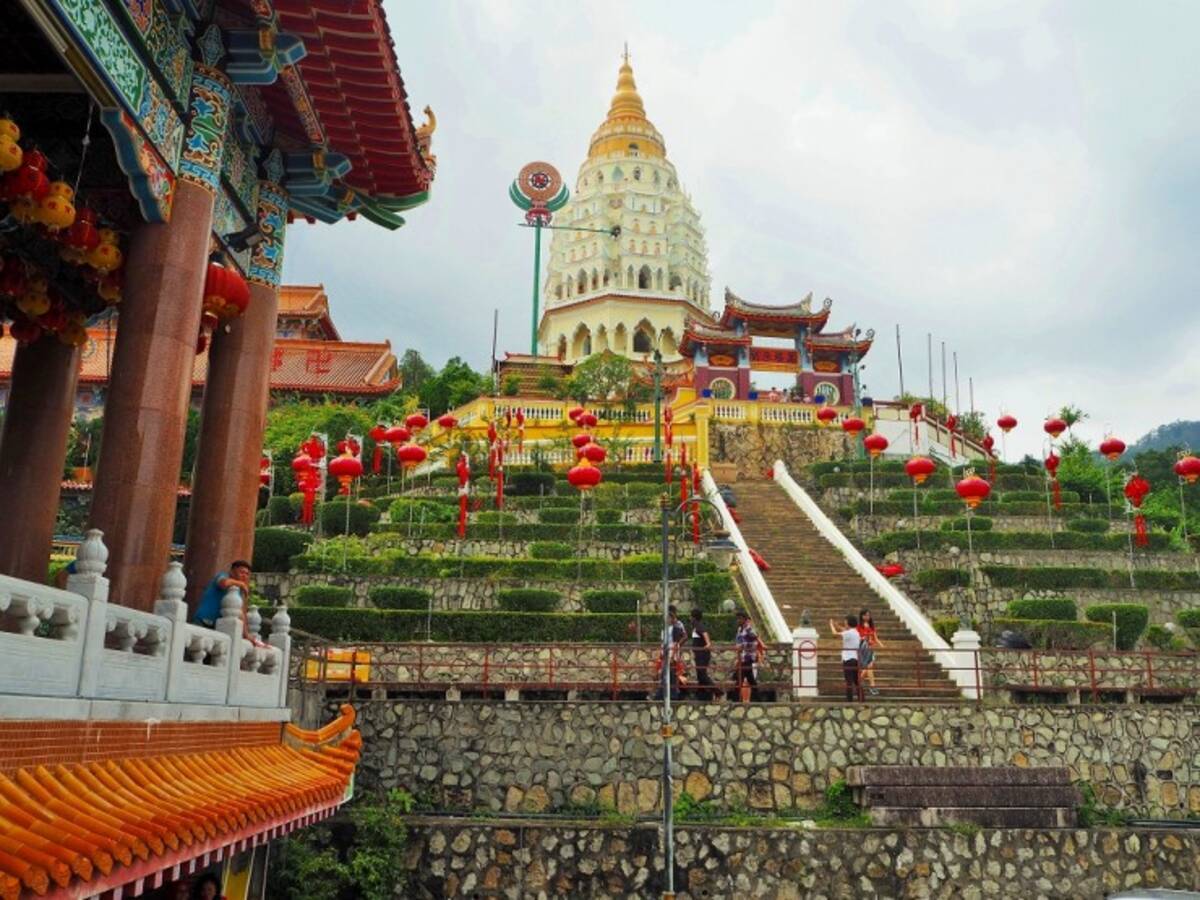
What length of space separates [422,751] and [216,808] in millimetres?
9994

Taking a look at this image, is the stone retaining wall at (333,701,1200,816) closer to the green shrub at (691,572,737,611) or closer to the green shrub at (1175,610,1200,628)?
the green shrub at (691,572,737,611)

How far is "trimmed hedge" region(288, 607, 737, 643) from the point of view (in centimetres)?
1988

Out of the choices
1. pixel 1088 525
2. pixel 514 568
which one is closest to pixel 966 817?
pixel 514 568

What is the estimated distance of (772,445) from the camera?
138ft

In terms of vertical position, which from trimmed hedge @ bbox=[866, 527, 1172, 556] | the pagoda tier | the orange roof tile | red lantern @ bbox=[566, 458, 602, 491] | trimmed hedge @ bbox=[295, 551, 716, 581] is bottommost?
the orange roof tile

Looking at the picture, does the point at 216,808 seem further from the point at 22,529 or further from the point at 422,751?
the point at 422,751

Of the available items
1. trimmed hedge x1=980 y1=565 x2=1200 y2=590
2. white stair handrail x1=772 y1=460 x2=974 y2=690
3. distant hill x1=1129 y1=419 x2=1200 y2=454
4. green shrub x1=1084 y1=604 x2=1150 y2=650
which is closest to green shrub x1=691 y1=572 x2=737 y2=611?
white stair handrail x1=772 y1=460 x2=974 y2=690

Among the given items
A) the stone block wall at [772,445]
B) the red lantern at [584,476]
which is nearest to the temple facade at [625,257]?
the stone block wall at [772,445]

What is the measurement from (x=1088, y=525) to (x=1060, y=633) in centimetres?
1082

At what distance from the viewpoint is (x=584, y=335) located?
219 ft

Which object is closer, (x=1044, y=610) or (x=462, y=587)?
(x=1044, y=610)

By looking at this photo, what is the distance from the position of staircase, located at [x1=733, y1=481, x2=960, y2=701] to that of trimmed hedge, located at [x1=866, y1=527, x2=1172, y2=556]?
69.9 inches

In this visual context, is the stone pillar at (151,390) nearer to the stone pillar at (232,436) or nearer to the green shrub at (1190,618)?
the stone pillar at (232,436)

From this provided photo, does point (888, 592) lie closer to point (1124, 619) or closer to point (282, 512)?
point (1124, 619)
